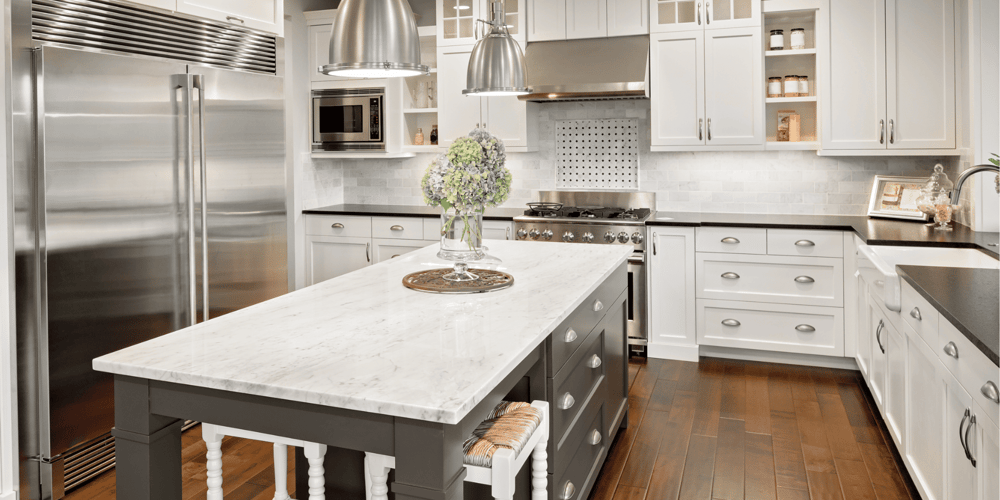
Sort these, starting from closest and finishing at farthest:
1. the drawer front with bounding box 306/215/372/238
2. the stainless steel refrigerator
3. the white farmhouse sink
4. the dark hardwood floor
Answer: the stainless steel refrigerator < the dark hardwood floor < the white farmhouse sink < the drawer front with bounding box 306/215/372/238

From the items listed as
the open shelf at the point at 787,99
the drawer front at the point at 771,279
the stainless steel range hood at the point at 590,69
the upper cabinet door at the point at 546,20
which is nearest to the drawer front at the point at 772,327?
the drawer front at the point at 771,279

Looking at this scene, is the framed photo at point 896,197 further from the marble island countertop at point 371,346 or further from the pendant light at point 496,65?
the pendant light at point 496,65

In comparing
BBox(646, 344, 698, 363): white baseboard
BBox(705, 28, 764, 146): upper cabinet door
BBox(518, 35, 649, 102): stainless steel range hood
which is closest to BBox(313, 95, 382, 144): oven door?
BBox(518, 35, 649, 102): stainless steel range hood

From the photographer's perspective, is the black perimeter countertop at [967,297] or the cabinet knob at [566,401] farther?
the cabinet knob at [566,401]

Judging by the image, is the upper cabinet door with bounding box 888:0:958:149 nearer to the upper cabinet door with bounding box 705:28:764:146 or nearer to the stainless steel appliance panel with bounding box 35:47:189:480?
the upper cabinet door with bounding box 705:28:764:146

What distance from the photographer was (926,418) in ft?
7.83

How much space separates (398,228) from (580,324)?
2949 millimetres

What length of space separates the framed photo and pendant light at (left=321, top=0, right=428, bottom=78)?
3716 mm

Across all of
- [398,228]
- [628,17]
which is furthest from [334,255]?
[628,17]

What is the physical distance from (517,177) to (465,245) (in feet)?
9.78

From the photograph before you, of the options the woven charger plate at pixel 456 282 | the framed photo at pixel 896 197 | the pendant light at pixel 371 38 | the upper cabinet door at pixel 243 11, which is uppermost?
the upper cabinet door at pixel 243 11

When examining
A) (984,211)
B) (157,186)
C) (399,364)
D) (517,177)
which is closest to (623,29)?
(517,177)

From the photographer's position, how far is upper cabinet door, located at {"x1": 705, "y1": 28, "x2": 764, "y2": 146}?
14.7 feet

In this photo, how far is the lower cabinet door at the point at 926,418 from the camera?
7.17ft
